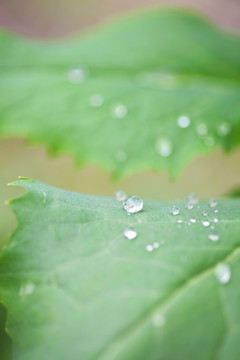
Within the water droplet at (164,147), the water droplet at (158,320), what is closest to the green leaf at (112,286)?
the water droplet at (158,320)

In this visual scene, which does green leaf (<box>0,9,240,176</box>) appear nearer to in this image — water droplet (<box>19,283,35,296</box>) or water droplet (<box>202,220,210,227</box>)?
water droplet (<box>202,220,210,227</box>)

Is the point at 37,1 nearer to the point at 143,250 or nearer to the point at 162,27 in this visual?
the point at 162,27

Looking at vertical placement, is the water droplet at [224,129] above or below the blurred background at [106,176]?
below

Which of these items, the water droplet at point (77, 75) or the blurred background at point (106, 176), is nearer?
the water droplet at point (77, 75)

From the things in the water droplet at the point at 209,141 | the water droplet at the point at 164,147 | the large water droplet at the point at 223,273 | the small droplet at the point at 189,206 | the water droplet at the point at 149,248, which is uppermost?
the water droplet at the point at 209,141

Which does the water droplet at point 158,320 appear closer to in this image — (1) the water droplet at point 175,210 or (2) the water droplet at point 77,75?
(1) the water droplet at point 175,210

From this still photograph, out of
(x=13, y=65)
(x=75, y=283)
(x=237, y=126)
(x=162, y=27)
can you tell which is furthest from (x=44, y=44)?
(x=75, y=283)

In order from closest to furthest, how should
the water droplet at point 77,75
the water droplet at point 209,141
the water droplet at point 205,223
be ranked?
the water droplet at point 205,223, the water droplet at point 209,141, the water droplet at point 77,75

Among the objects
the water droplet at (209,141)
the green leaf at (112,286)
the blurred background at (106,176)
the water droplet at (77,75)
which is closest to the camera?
the green leaf at (112,286)

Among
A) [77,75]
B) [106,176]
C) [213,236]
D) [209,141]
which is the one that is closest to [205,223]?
[213,236]
